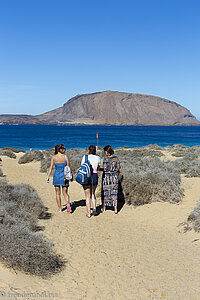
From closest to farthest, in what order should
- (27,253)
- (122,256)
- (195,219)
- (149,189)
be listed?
(27,253)
(122,256)
(195,219)
(149,189)

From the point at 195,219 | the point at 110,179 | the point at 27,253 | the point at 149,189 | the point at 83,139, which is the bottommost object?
the point at 83,139

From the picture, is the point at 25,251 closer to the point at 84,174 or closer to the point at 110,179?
the point at 84,174

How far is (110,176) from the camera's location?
7633mm

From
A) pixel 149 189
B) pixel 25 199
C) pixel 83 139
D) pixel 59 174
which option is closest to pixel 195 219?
pixel 149 189

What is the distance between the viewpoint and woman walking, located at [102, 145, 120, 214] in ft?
24.5

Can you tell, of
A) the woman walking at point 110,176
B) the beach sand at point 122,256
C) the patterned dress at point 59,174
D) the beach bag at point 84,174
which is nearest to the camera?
the beach sand at point 122,256

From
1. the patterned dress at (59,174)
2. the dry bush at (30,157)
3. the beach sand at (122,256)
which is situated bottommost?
the dry bush at (30,157)

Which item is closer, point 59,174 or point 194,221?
point 194,221

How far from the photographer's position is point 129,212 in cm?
821

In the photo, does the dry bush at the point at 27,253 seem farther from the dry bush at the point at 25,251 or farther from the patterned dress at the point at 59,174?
the patterned dress at the point at 59,174

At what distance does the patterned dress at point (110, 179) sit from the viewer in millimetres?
7473

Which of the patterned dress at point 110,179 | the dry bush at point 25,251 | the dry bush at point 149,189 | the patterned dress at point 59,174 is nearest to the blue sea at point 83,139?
the dry bush at point 149,189

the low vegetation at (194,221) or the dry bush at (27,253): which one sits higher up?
the dry bush at (27,253)

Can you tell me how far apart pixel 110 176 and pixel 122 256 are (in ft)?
9.03
